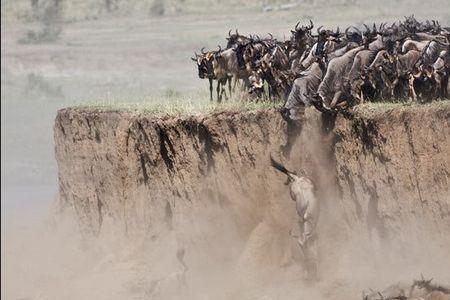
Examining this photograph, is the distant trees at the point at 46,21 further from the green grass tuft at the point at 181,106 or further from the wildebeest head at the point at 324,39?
the wildebeest head at the point at 324,39

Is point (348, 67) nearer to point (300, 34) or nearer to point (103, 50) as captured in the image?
point (300, 34)

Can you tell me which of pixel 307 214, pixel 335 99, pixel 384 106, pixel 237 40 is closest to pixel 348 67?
pixel 335 99

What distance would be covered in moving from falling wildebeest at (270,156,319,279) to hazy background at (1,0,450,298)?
17966 millimetres

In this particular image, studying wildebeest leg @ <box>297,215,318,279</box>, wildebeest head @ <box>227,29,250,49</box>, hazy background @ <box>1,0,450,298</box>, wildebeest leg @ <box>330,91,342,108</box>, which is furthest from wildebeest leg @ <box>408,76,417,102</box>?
hazy background @ <box>1,0,450,298</box>

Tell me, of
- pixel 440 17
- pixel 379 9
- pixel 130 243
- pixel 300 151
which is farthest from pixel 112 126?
pixel 379 9

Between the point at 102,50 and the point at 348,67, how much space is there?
40.2m

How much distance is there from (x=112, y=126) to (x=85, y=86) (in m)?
31.1

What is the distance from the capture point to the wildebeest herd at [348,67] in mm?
24203

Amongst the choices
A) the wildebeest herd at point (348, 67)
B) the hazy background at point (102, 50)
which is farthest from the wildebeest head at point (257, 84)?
the hazy background at point (102, 50)

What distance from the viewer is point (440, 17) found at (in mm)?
43188

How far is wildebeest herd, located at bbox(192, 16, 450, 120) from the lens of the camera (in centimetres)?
2420

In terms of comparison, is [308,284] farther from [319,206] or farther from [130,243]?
[130,243]

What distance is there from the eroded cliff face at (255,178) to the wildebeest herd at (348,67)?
59 cm

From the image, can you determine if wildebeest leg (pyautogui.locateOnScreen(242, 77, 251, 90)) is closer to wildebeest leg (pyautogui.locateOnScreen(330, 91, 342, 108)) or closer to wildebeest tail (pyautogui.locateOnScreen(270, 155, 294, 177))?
wildebeest tail (pyautogui.locateOnScreen(270, 155, 294, 177))
